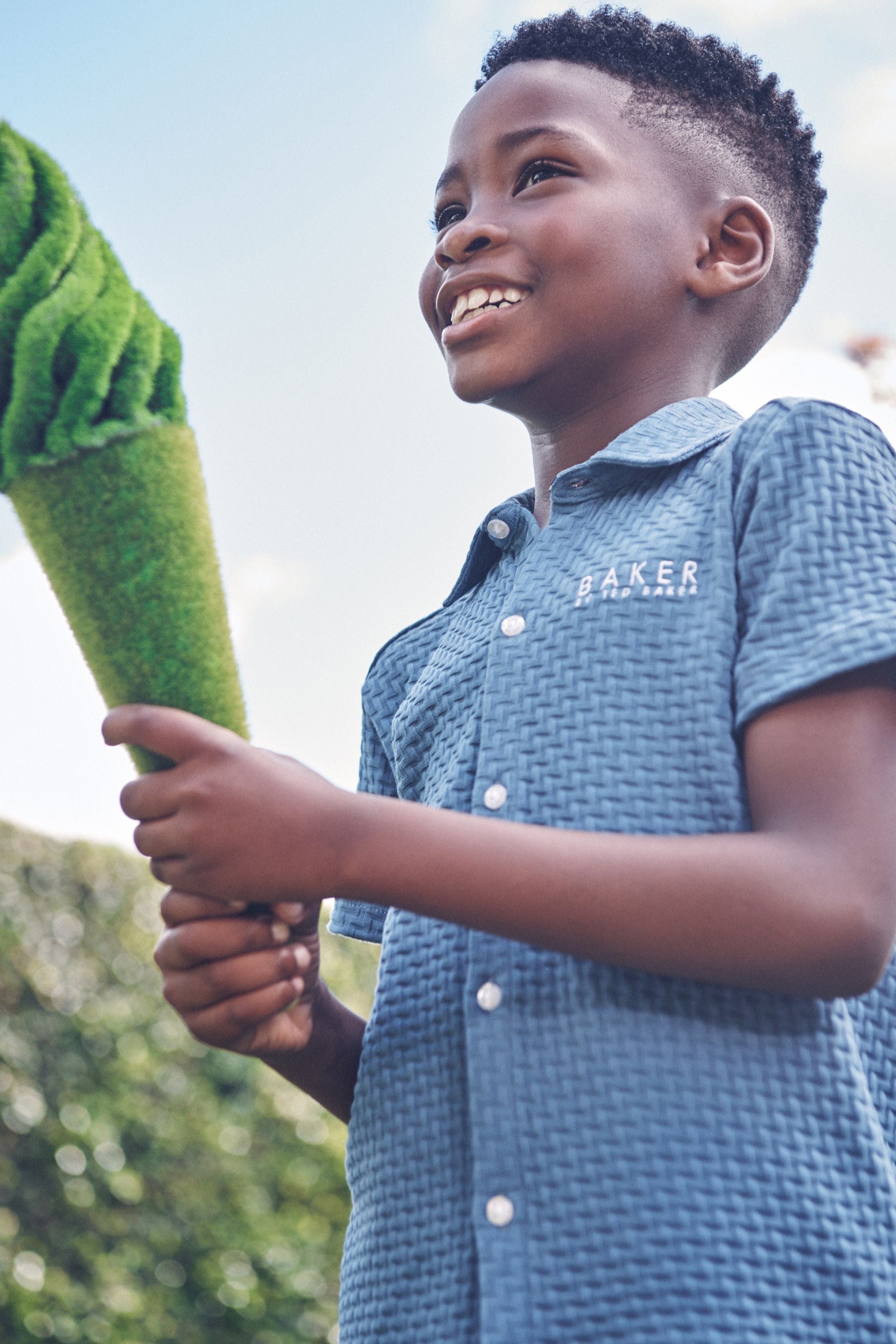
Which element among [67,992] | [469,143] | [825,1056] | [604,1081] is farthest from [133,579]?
[67,992]

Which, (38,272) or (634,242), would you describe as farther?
(634,242)

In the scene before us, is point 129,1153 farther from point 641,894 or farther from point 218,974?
point 641,894

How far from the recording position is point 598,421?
2.00 meters

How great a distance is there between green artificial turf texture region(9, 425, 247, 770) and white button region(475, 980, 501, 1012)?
42 cm

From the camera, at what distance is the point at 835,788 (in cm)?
135

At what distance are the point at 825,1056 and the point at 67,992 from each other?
4142 mm

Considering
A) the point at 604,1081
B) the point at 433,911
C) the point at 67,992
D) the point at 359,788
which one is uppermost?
the point at 433,911

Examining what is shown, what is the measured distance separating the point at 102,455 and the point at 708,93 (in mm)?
1484

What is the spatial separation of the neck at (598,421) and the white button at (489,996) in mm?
763

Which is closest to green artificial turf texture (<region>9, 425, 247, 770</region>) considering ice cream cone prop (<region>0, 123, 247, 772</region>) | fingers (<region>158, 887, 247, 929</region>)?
ice cream cone prop (<region>0, 123, 247, 772</region>)

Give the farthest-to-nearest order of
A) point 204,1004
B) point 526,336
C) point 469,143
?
point 469,143 < point 526,336 < point 204,1004

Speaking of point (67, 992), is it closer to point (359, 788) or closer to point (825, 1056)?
point (359, 788)

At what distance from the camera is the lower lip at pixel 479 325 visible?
193 cm

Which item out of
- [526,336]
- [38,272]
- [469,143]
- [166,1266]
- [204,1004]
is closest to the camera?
[38,272]
